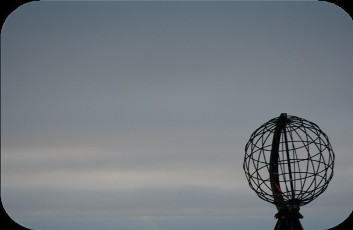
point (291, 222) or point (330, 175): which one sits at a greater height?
point (330, 175)

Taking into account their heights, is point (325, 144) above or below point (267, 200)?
above

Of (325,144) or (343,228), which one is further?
Answer: (343,228)

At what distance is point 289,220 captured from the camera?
8227 mm

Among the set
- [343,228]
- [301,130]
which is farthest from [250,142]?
[343,228]

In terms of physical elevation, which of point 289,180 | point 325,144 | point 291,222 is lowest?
point 291,222

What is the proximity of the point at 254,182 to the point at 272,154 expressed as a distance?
0.59 meters

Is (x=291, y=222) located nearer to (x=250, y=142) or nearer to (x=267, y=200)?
(x=267, y=200)

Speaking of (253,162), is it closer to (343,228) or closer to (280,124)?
(280,124)

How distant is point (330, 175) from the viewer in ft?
27.6

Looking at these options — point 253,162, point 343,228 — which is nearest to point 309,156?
point 253,162

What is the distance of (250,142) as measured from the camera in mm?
8633

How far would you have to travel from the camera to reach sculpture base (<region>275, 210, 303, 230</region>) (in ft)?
26.9

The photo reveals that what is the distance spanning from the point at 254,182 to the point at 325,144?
140 cm

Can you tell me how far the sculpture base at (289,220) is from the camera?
8.19 metres
